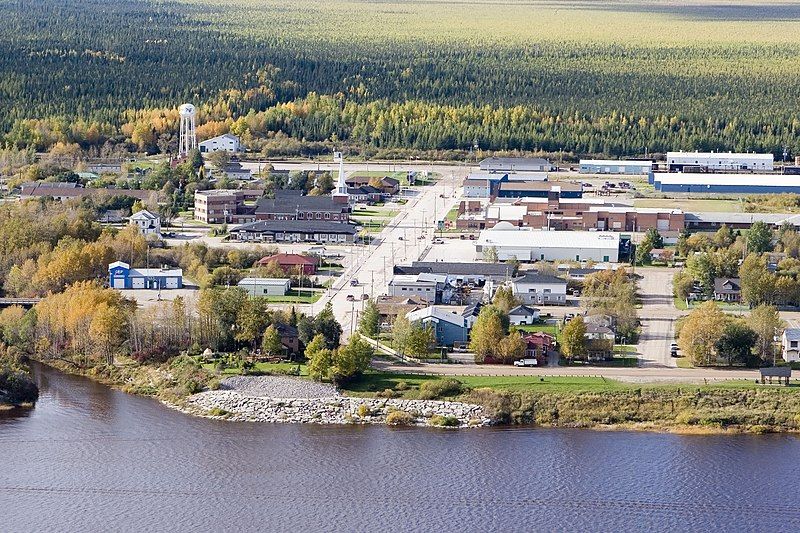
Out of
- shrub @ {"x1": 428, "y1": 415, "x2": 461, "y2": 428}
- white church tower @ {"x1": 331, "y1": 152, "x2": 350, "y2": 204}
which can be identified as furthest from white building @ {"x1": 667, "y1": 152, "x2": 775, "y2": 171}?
shrub @ {"x1": 428, "y1": 415, "x2": 461, "y2": 428}

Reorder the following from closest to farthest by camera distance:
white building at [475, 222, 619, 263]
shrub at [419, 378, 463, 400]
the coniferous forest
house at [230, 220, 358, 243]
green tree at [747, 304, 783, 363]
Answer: shrub at [419, 378, 463, 400] < green tree at [747, 304, 783, 363] < white building at [475, 222, 619, 263] < house at [230, 220, 358, 243] < the coniferous forest

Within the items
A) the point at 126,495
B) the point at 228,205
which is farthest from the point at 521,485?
the point at 228,205

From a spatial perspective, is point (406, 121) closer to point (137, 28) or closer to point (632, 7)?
point (137, 28)

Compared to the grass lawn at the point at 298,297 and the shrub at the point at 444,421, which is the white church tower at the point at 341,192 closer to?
the grass lawn at the point at 298,297

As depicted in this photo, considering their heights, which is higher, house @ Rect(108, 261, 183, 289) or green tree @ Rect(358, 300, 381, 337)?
house @ Rect(108, 261, 183, 289)

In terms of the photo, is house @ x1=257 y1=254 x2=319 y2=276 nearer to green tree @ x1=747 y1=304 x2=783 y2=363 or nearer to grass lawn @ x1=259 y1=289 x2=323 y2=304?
grass lawn @ x1=259 y1=289 x2=323 y2=304

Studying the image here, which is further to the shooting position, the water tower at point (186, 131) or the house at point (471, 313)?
the water tower at point (186, 131)

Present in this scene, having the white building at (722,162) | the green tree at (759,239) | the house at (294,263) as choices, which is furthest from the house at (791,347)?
the white building at (722,162)
